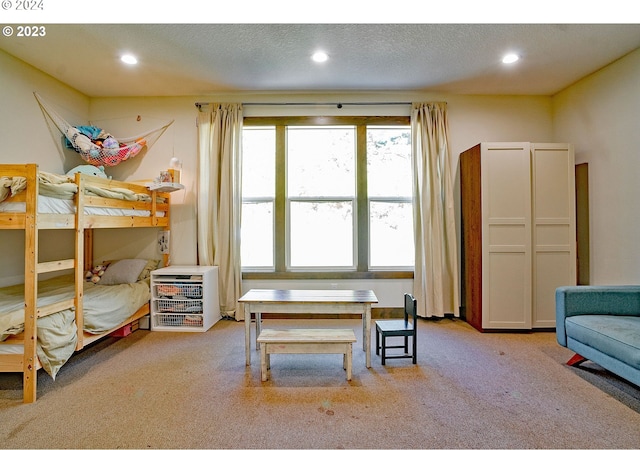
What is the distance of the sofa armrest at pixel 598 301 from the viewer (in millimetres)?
2373

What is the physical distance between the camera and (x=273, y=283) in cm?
370

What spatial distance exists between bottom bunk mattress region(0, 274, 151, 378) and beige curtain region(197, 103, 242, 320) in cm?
78

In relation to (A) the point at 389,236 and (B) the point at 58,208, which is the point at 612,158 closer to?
(A) the point at 389,236

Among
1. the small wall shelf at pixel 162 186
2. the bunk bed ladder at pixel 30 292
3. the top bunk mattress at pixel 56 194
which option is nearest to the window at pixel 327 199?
the small wall shelf at pixel 162 186

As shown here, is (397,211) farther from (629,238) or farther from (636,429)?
(636,429)

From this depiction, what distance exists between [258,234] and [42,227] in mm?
2021

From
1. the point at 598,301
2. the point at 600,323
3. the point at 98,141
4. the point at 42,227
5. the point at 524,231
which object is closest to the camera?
the point at 42,227

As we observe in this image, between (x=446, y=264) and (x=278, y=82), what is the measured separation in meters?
2.82

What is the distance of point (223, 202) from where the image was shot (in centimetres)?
355

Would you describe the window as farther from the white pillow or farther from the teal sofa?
the teal sofa

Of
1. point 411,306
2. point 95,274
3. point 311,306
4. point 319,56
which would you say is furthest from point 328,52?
point 95,274

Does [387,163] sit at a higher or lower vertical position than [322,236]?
higher
